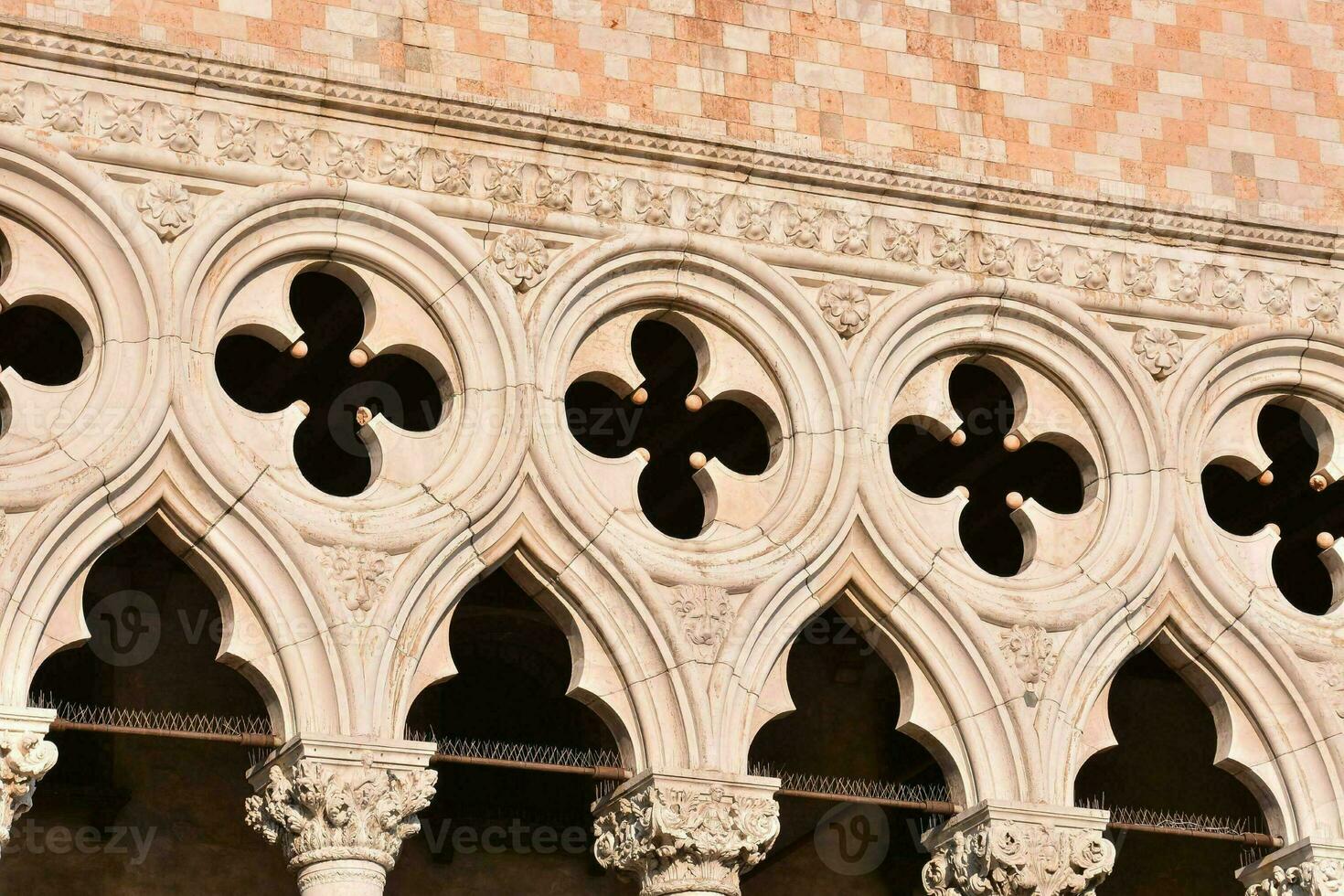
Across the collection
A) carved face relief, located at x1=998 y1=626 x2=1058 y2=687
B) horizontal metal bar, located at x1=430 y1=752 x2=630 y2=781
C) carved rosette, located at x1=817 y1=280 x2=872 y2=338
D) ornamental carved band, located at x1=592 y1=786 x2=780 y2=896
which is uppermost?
carved rosette, located at x1=817 y1=280 x2=872 y2=338

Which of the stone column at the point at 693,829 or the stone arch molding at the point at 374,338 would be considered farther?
the stone column at the point at 693,829

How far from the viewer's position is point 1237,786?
54.1ft

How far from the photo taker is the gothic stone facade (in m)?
12.1

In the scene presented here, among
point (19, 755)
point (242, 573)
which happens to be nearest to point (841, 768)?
point (242, 573)

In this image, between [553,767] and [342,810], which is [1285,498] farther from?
[342,810]

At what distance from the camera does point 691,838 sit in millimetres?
12320

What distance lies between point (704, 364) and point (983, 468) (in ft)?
7.93

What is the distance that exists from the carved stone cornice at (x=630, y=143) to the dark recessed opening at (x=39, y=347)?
5.88ft

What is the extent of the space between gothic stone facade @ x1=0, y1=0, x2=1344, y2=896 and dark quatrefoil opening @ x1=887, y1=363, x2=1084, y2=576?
801mm

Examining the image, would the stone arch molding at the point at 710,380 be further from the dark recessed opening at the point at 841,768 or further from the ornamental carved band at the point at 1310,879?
the dark recessed opening at the point at 841,768

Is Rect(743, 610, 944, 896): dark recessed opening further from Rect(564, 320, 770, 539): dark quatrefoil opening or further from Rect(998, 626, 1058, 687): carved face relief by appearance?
Rect(998, 626, 1058, 687): carved face relief

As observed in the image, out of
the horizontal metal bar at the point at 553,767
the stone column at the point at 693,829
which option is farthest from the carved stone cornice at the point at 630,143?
the stone column at the point at 693,829

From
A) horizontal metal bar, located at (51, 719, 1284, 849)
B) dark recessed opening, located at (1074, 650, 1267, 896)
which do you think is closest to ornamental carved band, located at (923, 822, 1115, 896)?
horizontal metal bar, located at (51, 719, 1284, 849)

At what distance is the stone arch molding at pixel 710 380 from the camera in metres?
12.7
